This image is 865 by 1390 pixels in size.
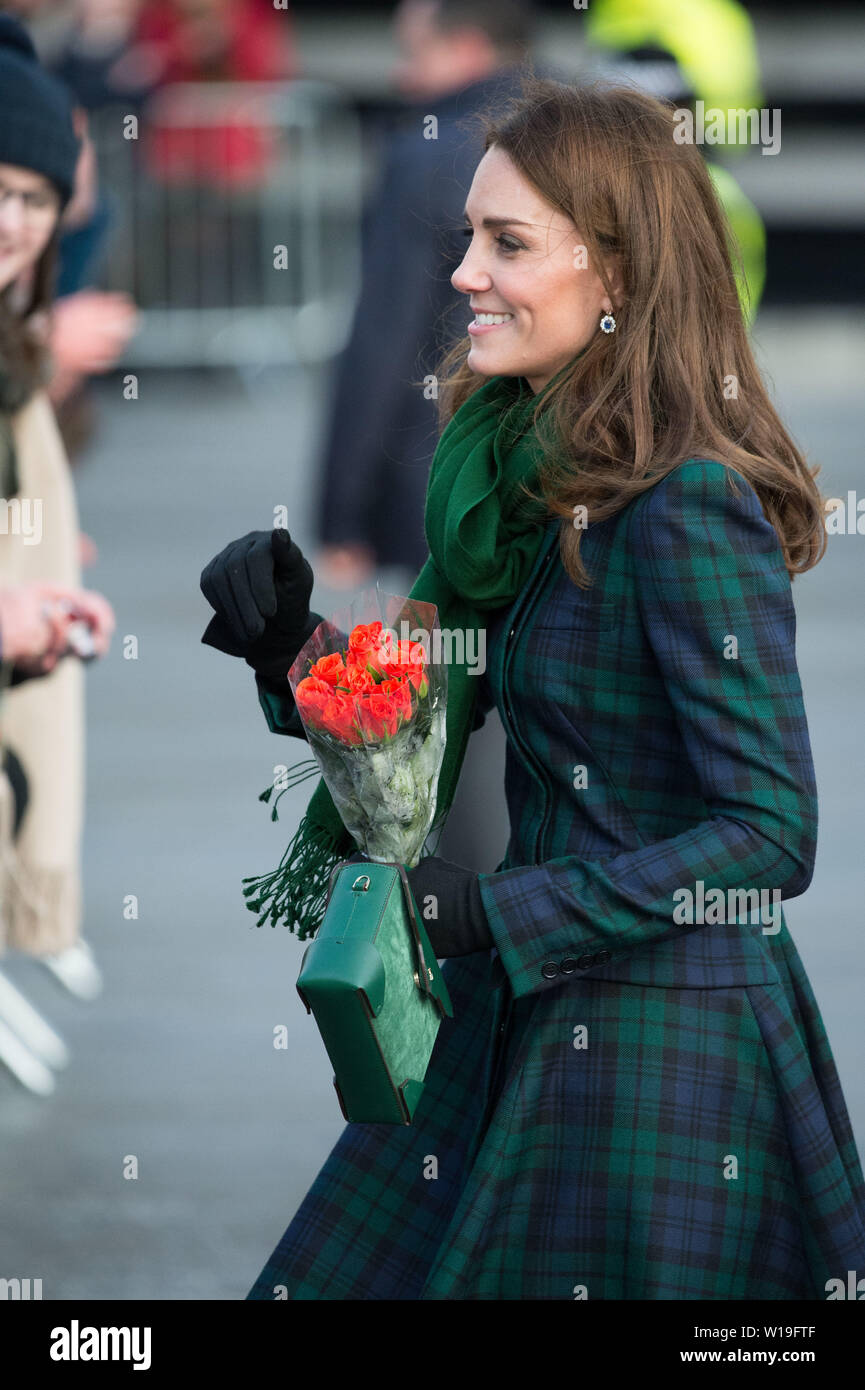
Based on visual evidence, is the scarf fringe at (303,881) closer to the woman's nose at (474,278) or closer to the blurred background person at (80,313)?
the woman's nose at (474,278)

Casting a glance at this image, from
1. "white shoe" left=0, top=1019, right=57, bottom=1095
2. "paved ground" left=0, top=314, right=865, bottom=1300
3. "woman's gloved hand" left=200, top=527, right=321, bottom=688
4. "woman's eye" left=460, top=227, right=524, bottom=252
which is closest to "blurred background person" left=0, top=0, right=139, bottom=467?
"paved ground" left=0, top=314, right=865, bottom=1300

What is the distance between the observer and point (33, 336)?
15.6 feet

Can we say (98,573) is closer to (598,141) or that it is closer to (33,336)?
(33,336)

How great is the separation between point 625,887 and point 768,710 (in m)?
0.27

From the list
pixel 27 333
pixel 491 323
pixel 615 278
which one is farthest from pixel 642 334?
pixel 27 333

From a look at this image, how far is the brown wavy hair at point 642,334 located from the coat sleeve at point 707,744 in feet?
0.32

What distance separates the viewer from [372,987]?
Answer: 90.8 inches

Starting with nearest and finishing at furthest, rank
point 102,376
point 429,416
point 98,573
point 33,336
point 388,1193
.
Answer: point 388,1193
point 33,336
point 429,416
point 98,573
point 102,376

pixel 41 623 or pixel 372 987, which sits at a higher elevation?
pixel 41 623

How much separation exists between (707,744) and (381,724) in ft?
1.27

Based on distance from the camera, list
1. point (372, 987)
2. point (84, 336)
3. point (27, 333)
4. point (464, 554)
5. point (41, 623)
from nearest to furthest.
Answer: point (372, 987) → point (464, 554) → point (41, 623) → point (27, 333) → point (84, 336)

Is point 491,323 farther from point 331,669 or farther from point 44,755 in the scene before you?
point 44,755

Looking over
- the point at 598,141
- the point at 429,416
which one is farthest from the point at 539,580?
the point at 429,416

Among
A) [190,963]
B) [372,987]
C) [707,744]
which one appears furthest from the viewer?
[190,963]
